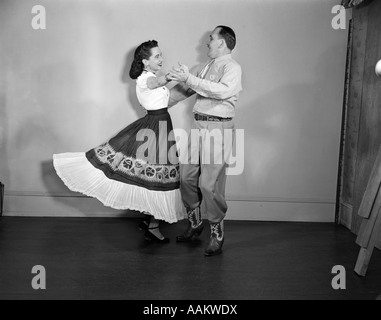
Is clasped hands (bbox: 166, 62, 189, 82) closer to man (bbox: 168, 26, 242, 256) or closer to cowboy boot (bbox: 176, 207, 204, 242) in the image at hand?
man (bbox: 168, 26, 242, 256)

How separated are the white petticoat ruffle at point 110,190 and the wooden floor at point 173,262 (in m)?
0.31

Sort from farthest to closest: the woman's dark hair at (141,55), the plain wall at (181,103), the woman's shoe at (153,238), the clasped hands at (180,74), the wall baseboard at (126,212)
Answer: the wall baseboard at (126,212) < the plain wall at (181,103) < the woman's shoe at (153,238) < the woman's dark hair at (141,55) < the clasped hands at (180,74)

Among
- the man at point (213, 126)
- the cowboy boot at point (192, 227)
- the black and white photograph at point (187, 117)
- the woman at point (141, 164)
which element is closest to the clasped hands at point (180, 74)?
the man at point (213, 126)

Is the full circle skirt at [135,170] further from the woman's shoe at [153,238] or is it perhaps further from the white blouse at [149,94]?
the woman's shoe at [153,238]

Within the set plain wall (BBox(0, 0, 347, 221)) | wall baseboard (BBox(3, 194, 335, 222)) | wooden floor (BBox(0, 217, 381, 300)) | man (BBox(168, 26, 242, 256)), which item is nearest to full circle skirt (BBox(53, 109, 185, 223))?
man (BBox(168, 26, 242, 256))

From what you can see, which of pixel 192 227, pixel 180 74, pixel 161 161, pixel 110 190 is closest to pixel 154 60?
pixel 180 74

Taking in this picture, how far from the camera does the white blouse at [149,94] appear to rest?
3.82 metres

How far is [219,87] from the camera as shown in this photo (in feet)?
11.7

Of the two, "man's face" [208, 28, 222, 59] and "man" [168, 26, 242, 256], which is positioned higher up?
"man's face" [208, 28, 222, 59]

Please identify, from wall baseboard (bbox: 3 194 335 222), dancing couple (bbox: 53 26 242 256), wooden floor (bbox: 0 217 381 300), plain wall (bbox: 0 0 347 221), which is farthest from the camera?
wall baseboard (bbox: 3 194 335 222)

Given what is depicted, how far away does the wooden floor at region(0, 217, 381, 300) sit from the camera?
2992mm

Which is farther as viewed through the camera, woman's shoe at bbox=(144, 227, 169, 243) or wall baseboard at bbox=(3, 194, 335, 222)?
wall baseboard at bbox=(3, 194, 335, 222)
